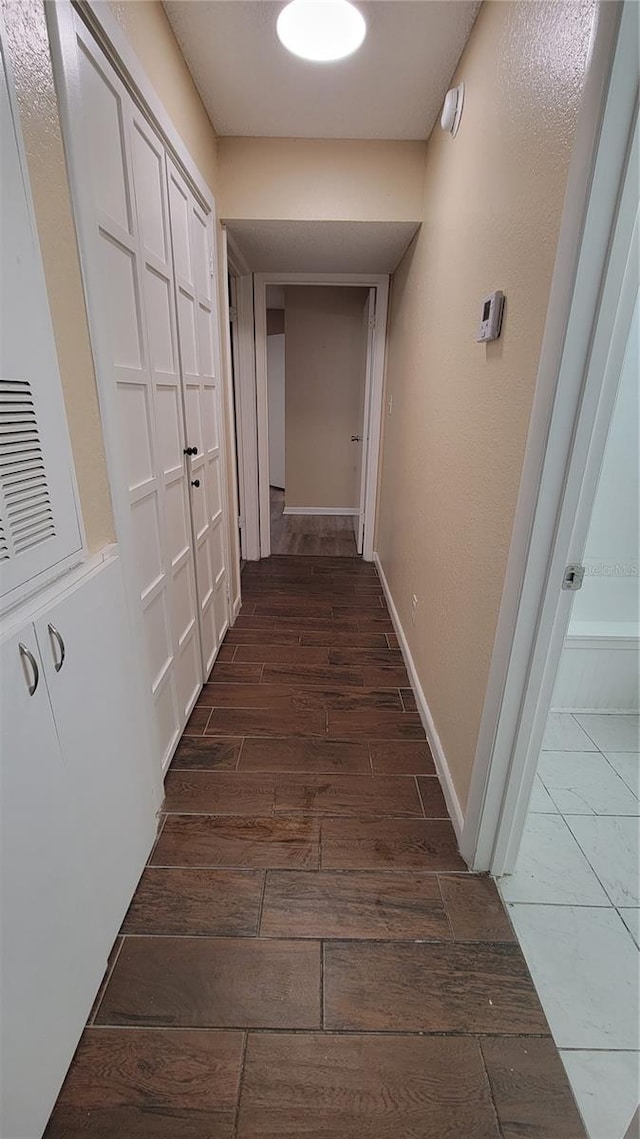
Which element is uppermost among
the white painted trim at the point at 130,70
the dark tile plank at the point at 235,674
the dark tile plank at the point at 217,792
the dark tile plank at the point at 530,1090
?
the white painted trim at the point at 130,70

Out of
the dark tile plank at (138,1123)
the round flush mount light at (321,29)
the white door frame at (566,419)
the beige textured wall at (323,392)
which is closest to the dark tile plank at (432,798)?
the white door frame at (566,419)

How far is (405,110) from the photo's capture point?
6.28 ft

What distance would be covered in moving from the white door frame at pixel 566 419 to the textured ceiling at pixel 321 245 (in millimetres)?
1771

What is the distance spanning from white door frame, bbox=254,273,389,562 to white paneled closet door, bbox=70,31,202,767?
6.28 ft

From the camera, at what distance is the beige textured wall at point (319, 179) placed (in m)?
2.16

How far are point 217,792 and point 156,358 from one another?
1.51 meters

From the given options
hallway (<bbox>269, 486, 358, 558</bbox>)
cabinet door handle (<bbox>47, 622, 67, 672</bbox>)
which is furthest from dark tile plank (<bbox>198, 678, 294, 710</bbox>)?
hallway (<bbox>269, 486, 358, 558</bbox>)

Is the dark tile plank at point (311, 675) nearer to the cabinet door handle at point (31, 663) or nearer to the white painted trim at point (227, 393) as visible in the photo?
the white painted trim at point (227, 393)

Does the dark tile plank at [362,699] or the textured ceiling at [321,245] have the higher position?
the textured ceiling at [321,245]

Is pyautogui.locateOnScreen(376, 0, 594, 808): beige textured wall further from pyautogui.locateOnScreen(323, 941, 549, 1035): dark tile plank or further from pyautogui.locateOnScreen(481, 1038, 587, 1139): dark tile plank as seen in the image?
pyautogui.locateOnScreen(481, 1038, 587, 1139): dark tile plank

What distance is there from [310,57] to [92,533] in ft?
5.69

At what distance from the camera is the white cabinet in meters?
0.76

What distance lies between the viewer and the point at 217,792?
1632 millimetres

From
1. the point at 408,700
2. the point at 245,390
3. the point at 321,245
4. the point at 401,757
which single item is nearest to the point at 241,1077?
the point at 401,757
